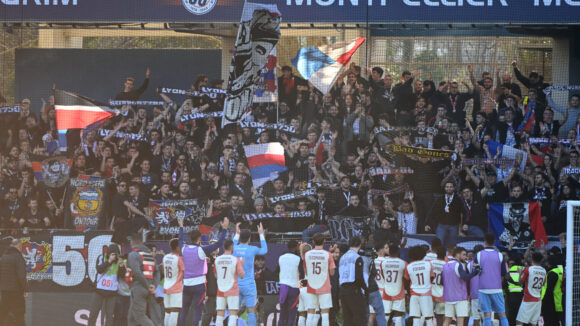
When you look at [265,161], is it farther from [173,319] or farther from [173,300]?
[173,319]

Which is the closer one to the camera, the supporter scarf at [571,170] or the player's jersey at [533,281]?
the player's jersey at [533,281]

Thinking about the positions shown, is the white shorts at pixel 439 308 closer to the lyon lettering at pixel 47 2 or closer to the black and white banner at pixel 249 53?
the black and white banner at pixel 249 53

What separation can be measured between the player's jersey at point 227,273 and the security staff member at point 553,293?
5.66 m

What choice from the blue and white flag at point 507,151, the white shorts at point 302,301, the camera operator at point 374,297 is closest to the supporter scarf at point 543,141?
the blue and white flag at point 507,151

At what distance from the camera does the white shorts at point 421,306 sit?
15.7 m

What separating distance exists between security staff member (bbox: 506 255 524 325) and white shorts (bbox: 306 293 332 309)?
3.52 metres

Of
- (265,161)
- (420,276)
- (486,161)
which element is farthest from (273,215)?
(486,161)

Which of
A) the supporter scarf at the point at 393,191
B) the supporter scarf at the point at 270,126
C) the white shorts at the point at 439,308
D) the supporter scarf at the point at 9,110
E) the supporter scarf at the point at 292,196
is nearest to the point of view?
the white shorts at the point at 439,308

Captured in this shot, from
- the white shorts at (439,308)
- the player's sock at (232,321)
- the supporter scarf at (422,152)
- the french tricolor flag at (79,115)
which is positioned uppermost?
the french tricolor flag at (79,115)

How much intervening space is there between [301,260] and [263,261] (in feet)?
5.60

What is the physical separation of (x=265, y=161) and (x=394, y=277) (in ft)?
13.8

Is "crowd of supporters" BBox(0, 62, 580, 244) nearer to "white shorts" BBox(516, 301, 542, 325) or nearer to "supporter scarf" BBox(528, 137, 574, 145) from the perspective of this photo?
"supporter scarf" BBox(528, 137, 574, 145)

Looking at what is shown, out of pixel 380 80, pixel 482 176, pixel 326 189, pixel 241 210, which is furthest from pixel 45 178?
pixel 482 176

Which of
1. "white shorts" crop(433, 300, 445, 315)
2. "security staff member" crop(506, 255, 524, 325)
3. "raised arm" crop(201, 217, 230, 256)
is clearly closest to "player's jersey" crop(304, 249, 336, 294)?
"raised arm" crop(201, 217, 230, 256)
